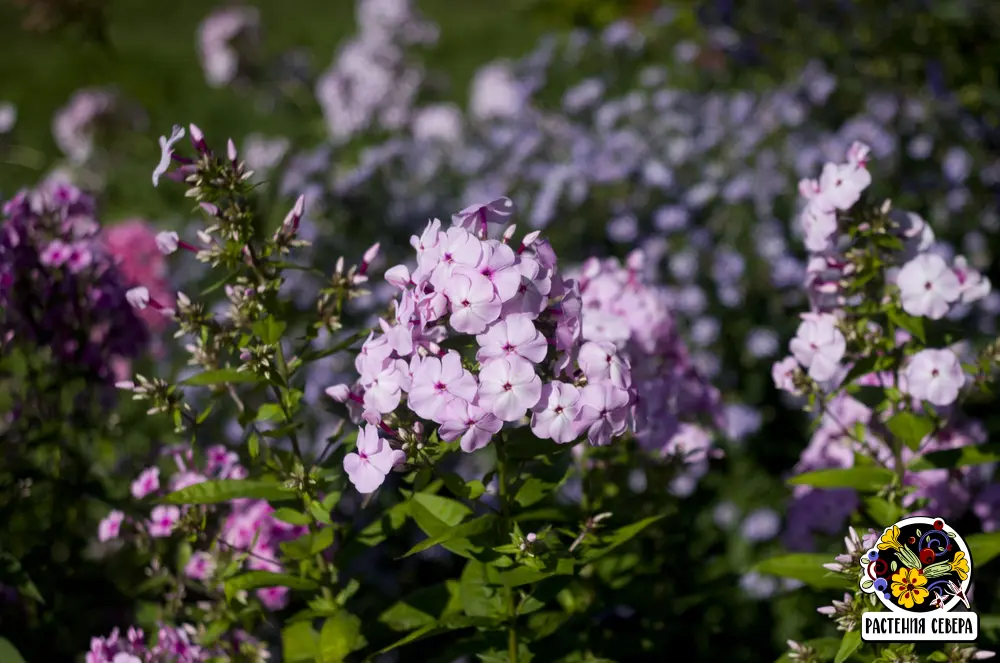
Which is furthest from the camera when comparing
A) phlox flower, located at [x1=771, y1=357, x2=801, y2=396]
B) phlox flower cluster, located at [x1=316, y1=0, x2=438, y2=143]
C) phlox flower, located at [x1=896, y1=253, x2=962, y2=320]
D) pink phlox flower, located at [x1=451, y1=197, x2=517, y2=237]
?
phlox flower cluster, located at [x1=316, y1=0, x2=438, y2=143]

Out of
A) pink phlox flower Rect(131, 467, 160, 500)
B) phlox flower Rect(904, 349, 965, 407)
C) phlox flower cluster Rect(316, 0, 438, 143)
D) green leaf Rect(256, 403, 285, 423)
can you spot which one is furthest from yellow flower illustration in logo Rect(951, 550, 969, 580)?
phlox flower cluster Rect(316, 0, 438, 143)

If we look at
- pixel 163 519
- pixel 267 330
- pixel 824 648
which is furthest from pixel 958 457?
pixel 163 519

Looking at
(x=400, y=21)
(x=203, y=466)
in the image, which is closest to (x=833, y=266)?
(x=203, y=466)

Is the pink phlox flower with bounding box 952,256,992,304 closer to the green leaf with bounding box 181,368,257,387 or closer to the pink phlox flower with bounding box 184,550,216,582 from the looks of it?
the green leaf with bounding box 181,368,257,387

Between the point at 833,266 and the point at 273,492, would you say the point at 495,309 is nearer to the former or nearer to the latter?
the point at 273,492

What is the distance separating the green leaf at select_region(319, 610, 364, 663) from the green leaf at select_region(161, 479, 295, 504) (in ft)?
0.83

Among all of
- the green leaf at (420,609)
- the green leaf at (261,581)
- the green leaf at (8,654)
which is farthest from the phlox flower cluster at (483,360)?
the green leaf at (8,654)

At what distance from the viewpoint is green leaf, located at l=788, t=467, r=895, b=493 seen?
1.90 meters

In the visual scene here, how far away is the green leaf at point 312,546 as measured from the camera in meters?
1.74

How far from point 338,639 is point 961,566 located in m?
1.15

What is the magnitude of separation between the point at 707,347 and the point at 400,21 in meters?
3.12

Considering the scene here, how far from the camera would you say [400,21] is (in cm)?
588

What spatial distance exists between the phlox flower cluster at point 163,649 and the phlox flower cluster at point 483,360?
623 millimetres

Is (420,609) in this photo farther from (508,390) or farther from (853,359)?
(853,359)
